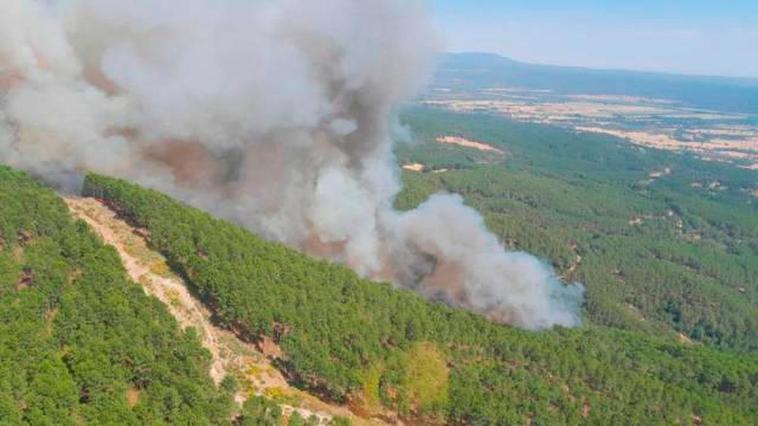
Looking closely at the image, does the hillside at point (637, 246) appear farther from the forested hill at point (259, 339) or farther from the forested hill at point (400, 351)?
the forested hill at point (259, 339)

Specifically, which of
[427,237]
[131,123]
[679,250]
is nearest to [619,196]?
[679,250]

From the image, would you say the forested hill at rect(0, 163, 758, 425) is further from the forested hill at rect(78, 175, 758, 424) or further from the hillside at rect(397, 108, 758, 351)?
the hillside at rect(397, 108, 758, 351)

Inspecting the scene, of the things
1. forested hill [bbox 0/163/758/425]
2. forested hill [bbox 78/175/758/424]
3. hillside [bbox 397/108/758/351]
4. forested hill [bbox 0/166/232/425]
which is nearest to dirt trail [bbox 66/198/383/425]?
forested hill [bbox 78/175/758/424]

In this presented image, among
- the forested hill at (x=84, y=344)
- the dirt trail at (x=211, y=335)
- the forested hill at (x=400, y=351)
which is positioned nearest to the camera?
the forested hill at (x=84, y=344)

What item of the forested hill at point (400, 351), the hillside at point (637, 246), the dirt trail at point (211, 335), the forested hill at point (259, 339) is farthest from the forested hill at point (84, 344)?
the hillside at point (637, 246)

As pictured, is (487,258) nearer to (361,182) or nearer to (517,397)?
(361,182)

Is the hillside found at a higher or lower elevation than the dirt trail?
lower
